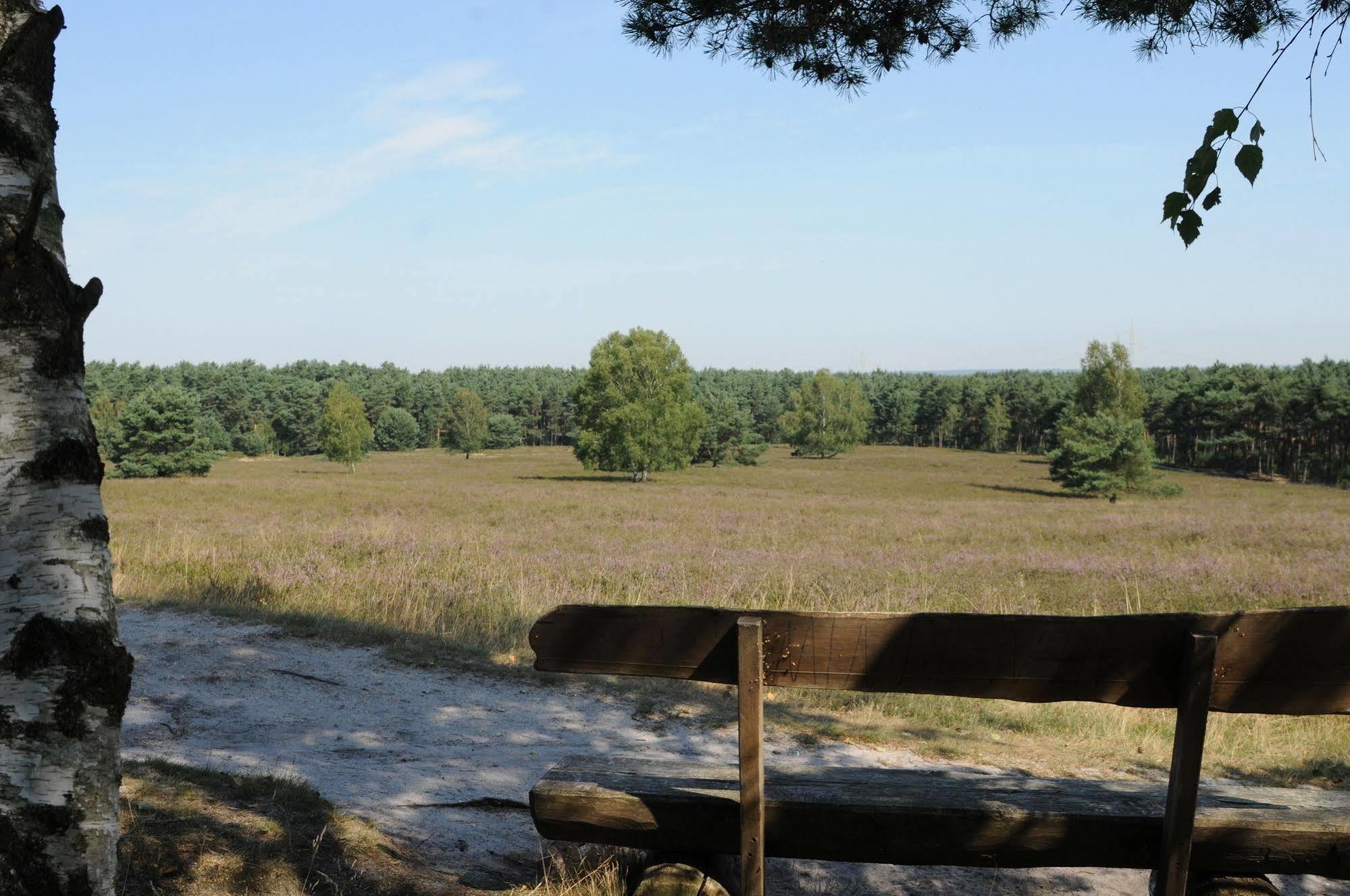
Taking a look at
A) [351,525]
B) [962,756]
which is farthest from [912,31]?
[351,525]

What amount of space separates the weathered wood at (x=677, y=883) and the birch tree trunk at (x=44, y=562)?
1784mm

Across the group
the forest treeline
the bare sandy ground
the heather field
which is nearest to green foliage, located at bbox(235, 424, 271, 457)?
the forest treeline

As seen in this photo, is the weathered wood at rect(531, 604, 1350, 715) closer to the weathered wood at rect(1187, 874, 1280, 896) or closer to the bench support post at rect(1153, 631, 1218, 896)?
the bench support post at rect(1153, 631, 1218, 896)

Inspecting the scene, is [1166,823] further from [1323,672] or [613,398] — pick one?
[613,398]

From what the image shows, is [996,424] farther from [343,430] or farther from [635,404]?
[343,430]

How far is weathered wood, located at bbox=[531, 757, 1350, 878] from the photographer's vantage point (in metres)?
3.51

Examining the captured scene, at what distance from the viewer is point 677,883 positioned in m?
3.63

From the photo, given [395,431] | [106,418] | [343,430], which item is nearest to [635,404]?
[343,430]

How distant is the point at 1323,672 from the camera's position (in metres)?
3.06

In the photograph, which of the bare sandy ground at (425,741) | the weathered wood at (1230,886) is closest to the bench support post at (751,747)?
the bare sandy ground at (425,741)

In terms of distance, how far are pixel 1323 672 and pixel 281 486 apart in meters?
48.2

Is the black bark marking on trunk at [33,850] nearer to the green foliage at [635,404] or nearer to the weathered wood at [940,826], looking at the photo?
the weathered wood at [940,826]

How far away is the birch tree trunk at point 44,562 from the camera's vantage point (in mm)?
2668

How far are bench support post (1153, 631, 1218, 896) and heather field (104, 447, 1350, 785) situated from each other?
3.96m
